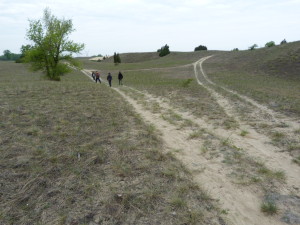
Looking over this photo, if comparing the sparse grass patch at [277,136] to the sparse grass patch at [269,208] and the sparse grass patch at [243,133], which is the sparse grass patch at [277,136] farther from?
the sparse grass patch at [269,208]

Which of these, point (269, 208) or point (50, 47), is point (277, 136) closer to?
point (269, 208)

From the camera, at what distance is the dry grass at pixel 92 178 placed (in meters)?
3.94

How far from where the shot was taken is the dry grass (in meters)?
3.94

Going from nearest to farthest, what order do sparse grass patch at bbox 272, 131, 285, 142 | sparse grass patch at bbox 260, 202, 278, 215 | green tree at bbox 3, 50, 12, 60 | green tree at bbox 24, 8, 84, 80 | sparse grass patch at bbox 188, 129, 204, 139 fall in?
sparse grass patch at bbox 260, 202, 278, 215 → sparse grass patch at bbox 272, 131, 285, 142 → sparse grass patch at bbox 188, 129, 204, 139 → green tree at bbox 24, 8, 84, 80 → green tree at bbox 3, 50, 12, 60

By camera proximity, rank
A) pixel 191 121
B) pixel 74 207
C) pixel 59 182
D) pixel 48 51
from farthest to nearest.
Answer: pixel 48 51, pixel 191 121, pixel 59 182, pixel 74 207

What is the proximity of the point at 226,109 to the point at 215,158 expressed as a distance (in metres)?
6.18

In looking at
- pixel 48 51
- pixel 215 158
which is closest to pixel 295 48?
pixel 48 51

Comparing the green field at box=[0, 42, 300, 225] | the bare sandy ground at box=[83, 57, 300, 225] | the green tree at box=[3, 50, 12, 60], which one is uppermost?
the green tree at box=[3, 50, 12, 60]

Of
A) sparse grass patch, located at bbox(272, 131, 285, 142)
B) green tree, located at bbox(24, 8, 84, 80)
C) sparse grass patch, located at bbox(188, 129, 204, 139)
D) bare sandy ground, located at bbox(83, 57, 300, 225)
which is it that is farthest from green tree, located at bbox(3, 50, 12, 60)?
sparse grass patch, located at bbox(272, 131, 285, 142)

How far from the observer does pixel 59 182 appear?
4.93 m

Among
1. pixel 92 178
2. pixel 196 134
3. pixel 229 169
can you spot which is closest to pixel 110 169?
pixel 92 178

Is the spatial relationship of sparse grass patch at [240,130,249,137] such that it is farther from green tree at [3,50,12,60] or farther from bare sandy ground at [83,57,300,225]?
green tree at [3,50,12,60]

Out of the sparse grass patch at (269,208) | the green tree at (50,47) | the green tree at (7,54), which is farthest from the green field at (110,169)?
the green tree at (7,54)

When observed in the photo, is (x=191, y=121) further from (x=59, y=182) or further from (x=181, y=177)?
(x=59, y=182)
